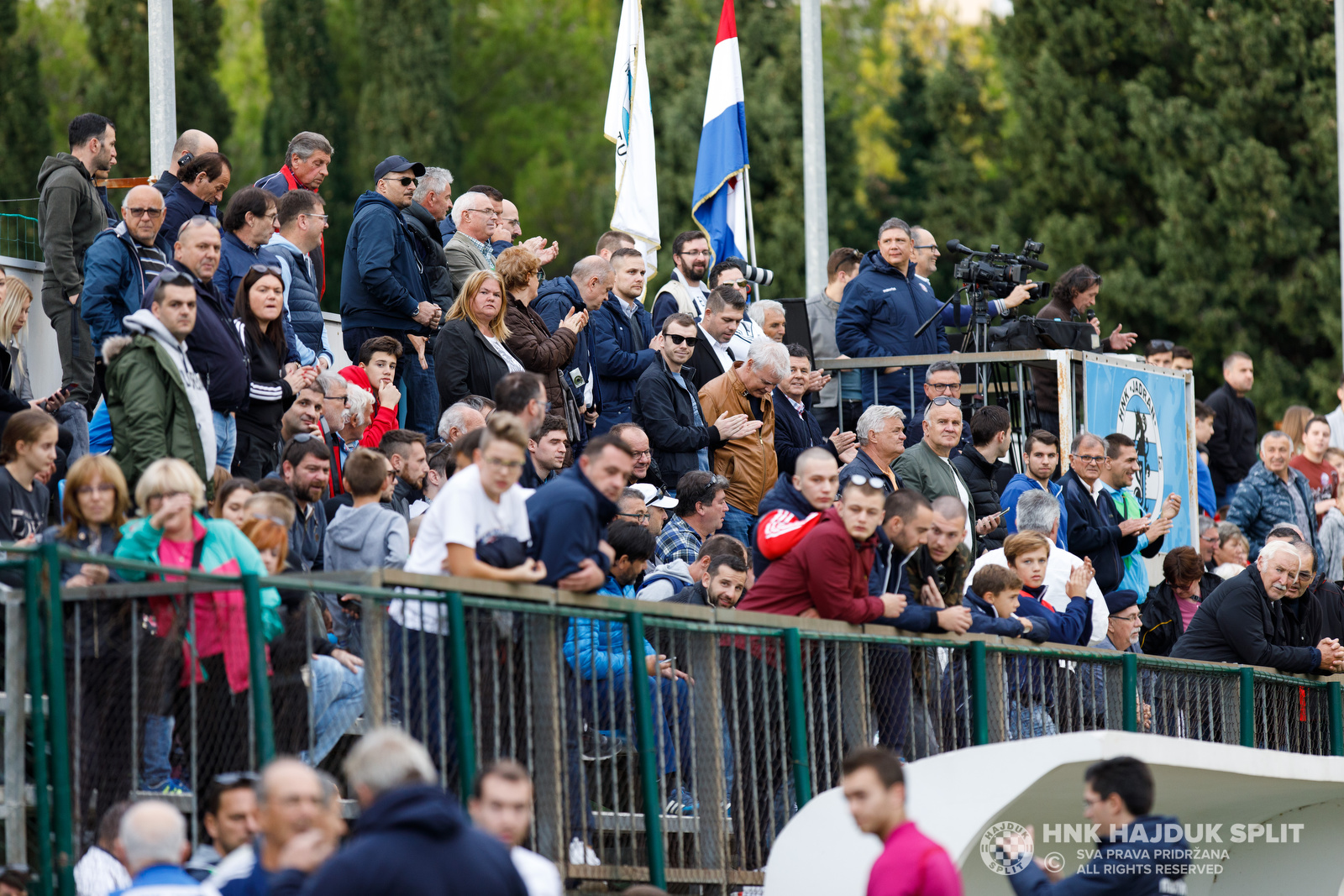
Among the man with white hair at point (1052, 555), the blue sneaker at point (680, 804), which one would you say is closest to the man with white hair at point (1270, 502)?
the man with white hair at point (1052, 555)

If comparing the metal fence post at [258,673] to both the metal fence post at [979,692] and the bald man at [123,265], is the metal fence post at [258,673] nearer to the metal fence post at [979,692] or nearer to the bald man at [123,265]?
the bald man at [123,265]

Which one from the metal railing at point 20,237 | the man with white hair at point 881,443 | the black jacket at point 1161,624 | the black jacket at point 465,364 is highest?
the metal railing at point 20,237

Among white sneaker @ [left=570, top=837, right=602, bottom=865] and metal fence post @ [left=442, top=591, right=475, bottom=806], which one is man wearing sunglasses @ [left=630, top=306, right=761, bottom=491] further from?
metal fence post @ [left=442, top=591, right=475, bottom=806]

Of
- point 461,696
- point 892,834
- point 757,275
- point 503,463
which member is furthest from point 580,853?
point 757,275

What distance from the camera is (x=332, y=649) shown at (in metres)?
6.91

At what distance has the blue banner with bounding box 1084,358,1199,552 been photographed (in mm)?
12766

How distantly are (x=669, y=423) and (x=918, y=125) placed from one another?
70.3 ft

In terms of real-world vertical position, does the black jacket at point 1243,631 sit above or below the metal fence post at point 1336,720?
above

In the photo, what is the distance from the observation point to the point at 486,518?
689 cm

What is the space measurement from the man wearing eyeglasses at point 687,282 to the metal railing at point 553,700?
4.04 meters

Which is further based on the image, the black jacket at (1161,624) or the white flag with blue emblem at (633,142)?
the white flag with blue emblem at (633,142)

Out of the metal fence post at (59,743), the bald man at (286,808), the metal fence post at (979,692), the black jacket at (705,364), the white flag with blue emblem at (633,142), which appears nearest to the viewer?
the bald man at (286,808)

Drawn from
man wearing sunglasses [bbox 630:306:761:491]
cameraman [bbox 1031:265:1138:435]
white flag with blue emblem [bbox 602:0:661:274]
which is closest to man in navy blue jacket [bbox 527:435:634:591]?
man wearing sunglasses [bbox 630:306:761:491]

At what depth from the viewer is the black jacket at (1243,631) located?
436 inches
